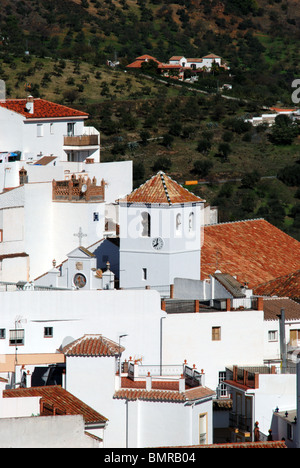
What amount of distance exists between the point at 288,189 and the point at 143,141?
1188 centimetres

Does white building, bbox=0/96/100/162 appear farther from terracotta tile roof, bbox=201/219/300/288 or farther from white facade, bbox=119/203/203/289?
white facade, bbox=119/203/203/289

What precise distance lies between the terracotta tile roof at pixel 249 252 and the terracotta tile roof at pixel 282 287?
42.7 inches

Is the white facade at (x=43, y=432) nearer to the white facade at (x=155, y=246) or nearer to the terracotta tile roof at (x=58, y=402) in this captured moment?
the terracotta tile roof at (x=58, y=402)

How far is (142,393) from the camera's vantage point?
29250mm

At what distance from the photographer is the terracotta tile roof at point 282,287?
40.1 metres

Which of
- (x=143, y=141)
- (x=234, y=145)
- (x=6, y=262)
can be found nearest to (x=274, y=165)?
(x=234, y=145)

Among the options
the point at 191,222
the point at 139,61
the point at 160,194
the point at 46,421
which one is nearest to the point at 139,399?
the point at 46,421

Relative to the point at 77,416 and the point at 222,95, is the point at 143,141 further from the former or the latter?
the point at 77,416

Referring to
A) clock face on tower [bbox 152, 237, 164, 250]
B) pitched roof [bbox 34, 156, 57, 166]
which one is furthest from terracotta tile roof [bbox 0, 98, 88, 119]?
clock face on tower [bbox 152, 237, 164, 250]

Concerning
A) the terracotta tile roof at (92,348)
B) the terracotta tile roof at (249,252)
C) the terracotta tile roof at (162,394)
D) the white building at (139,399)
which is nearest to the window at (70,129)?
the terracotta tile roof at (249,252)

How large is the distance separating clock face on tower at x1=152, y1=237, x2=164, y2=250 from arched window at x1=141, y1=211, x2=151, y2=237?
16.2 inches

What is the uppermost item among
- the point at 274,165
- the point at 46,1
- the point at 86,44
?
the point at 46,1

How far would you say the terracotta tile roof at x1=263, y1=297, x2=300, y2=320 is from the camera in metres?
36.3

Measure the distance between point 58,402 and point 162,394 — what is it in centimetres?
280
